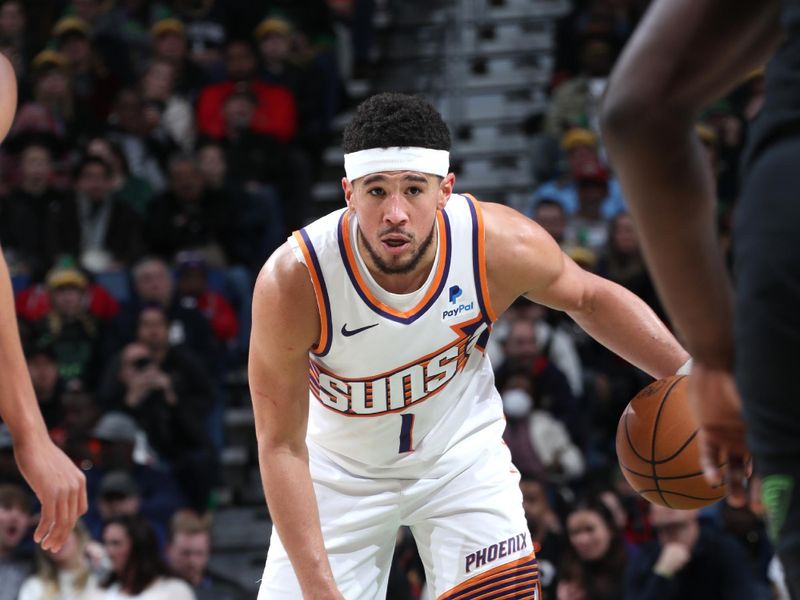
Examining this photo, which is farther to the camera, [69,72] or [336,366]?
[69,72]

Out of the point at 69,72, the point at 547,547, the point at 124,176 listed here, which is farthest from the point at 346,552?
the point at 69,72

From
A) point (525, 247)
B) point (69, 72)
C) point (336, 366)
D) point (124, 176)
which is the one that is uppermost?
point (69, 72)


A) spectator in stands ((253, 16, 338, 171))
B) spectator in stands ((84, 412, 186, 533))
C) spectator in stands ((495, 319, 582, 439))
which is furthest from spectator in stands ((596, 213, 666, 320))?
spectator in stands ((84, 412, 186, 533))

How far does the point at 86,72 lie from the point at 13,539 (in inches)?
196

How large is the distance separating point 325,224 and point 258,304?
364 millimetres

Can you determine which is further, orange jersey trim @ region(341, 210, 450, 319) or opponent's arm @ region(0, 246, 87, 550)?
orange jersey trim @ region(341, 210, 450, 319)

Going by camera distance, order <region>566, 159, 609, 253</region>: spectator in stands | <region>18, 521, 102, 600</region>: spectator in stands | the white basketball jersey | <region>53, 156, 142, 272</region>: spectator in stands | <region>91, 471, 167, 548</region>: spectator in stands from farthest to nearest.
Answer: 1. <region>53, 156, 142, 272</region>: spectator in stands
2. <region>566, 159, 609, 253</region>: spectator in stands
3. <region>91, 471, 167, 548</region>: spectator in stands
4. <region>18, 521, 102, 600</region>: spectator in stands
5. the white basketball jersey

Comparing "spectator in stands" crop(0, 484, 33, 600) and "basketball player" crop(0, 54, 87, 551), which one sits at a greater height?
"spectator in stands" crop(0, 484, 33, 600)

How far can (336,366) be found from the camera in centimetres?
406

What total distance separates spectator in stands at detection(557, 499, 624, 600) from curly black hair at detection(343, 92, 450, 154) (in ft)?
11.5

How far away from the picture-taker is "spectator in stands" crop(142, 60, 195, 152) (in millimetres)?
10695

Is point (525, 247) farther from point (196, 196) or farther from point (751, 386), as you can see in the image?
point (196, 196)

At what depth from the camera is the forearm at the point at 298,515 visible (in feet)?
12.2

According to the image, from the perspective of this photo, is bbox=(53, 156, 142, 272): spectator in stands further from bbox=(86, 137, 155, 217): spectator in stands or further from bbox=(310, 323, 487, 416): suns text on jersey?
bbox=(310, 323, 487, 416): suns text on jersey
